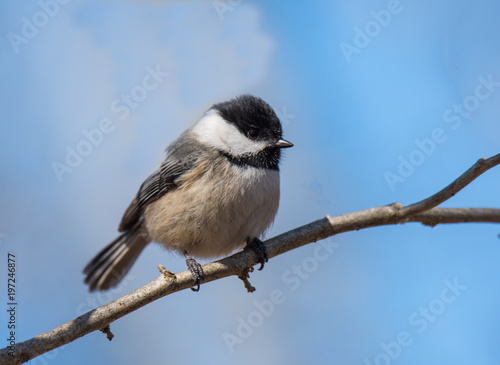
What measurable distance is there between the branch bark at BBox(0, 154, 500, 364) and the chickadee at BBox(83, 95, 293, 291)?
5.8 inches

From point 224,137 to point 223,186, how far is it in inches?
12.8

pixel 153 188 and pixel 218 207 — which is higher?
pixel 153 188

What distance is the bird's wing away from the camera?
2759 mm

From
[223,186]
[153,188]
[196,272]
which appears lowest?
[196,272]

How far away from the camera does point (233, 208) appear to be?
2477mm

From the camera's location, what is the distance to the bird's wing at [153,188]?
9.05ft

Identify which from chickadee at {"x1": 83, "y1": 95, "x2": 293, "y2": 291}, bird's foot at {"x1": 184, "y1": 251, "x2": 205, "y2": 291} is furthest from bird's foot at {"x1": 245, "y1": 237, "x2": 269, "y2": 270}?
bird's foot at {"x1": 184, "y1": 251, "x2": 205, "y2": 291}

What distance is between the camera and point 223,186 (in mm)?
2477

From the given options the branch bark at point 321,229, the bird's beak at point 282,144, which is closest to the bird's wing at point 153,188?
the bird's beak at point 282,144

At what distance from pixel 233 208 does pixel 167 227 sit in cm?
43

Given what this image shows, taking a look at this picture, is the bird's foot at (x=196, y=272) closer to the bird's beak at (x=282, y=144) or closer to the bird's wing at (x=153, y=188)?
the bird's wing at (x=153, y=188)

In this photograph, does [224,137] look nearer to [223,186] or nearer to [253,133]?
[253,133]

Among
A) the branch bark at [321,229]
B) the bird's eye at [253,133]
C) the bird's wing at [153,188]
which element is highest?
the bird's wing at [153,188]

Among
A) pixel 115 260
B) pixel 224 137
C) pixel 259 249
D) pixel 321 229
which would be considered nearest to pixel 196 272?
pixel 259 249
